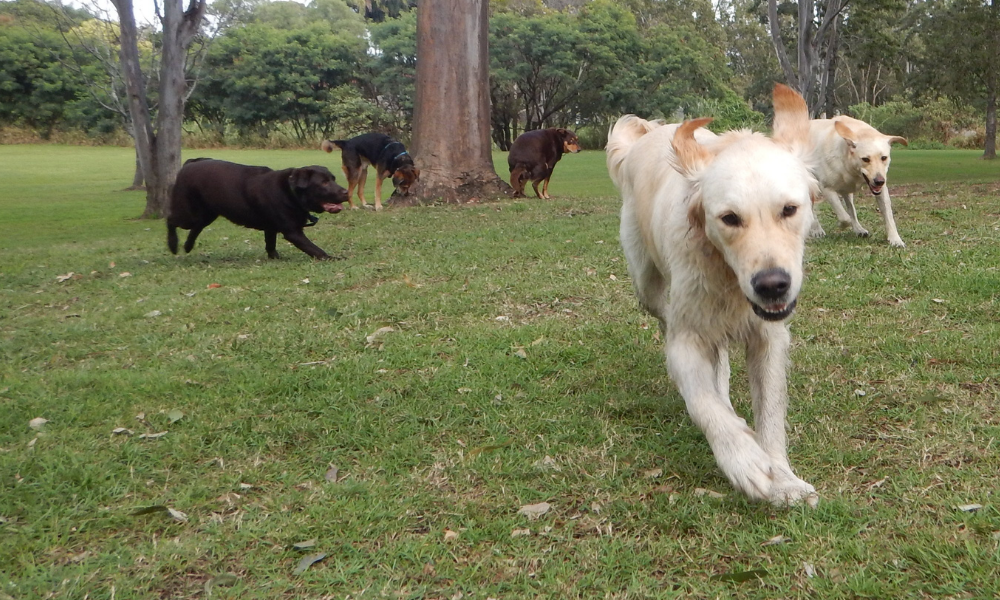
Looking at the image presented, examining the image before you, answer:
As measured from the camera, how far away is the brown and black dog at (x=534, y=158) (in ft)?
53.0

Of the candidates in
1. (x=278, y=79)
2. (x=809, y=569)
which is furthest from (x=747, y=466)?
(x=278, y=79)

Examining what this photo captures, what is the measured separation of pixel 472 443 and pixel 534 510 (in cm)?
79

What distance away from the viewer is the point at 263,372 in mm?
5070

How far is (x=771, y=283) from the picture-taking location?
2854 millimetres

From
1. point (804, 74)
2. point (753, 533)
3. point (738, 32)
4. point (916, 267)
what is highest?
point (738, 32)

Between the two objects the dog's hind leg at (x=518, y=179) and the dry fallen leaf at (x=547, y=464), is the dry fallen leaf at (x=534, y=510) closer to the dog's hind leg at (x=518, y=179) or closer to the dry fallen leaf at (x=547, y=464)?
the dry fallen leaf at (x=547, y=464)

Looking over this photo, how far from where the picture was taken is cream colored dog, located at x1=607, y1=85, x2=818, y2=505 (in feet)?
9.71

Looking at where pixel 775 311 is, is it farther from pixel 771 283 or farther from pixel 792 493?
pixel 792 493

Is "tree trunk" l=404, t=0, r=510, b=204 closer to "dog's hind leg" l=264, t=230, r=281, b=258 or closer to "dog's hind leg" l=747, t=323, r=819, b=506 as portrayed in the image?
"dog's hind leg" l=264, t=230, r=281, b=258

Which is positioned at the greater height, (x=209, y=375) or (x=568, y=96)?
(x=568, y=96)

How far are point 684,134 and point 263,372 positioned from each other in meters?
3.01

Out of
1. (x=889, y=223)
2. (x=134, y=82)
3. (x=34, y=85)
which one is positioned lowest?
(x=889, y=223)

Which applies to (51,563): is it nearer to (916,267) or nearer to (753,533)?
(753,533)

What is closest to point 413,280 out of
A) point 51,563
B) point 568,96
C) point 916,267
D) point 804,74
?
point 916,267
